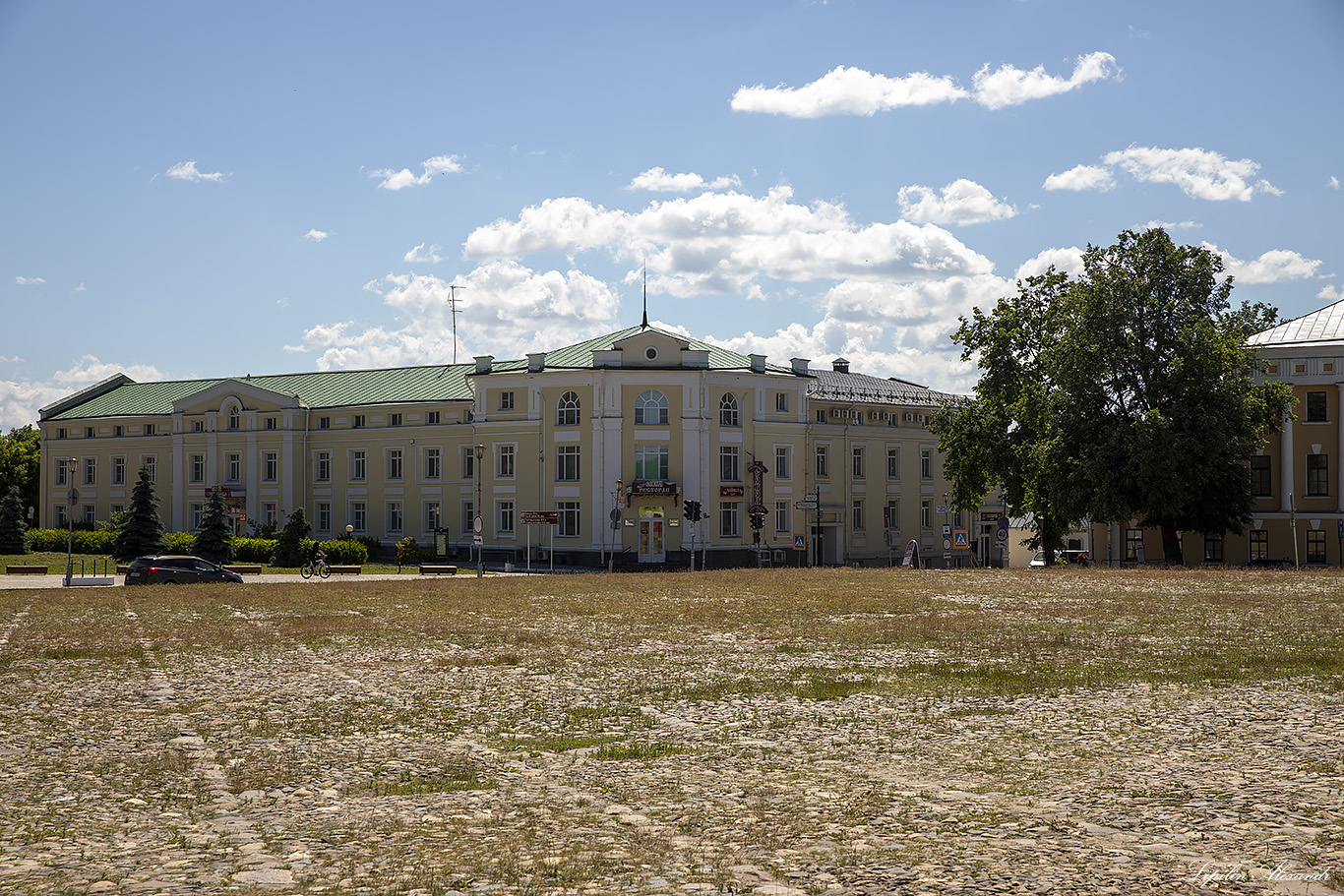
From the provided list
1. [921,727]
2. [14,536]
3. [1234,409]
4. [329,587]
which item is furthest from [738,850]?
[14,536]

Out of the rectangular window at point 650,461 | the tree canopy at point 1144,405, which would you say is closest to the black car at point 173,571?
the rectangular window at point 650,461

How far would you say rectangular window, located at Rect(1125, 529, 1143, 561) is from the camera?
6519 centimetres

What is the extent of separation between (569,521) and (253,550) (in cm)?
1977

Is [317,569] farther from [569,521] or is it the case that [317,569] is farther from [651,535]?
[651,535]

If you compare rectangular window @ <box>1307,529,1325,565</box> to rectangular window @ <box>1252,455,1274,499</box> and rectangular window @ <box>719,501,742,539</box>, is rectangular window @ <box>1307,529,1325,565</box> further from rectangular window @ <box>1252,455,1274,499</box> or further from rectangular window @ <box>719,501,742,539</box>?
rectangular window @ <box>719,501,742,539</box>

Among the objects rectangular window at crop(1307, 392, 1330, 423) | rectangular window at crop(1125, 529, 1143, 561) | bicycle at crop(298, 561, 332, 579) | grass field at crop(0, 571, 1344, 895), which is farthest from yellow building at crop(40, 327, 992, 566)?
grass field at crop(0, 571, 1344, 895)

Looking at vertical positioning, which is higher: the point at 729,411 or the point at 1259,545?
the point at 729,411

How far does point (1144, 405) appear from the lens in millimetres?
54500

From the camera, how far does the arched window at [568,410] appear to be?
71062mm

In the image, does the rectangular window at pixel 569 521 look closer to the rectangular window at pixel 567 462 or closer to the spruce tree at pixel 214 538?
the rectangular window at pixel 567 462

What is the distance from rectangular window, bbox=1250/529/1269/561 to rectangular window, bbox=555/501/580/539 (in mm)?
37560

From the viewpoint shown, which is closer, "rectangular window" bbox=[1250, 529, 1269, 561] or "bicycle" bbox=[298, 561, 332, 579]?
"bicycle" bbox=[298, 561, 332, 579]

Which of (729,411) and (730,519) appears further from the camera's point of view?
(729,411)

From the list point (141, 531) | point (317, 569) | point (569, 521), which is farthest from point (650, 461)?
point (141, 531)
